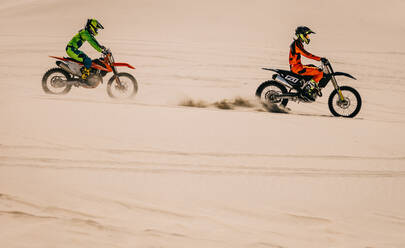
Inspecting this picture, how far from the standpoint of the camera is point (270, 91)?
328 inches

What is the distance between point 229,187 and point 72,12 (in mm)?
15539

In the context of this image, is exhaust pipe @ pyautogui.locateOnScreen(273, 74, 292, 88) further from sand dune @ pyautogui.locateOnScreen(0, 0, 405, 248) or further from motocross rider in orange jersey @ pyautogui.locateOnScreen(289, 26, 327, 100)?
sand dune @ pyautogui.locateOnScreen(0, 0, 405, 248)

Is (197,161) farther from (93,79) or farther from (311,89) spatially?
(93,79)

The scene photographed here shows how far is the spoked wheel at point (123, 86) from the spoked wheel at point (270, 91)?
2.11m

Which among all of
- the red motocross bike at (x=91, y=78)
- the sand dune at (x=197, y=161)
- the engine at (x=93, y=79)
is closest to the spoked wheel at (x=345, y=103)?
the sand dune at (x=197, y=161)

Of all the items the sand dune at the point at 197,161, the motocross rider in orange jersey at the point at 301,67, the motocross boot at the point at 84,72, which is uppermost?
the motocross rider in orange jersey at the point at 301,67

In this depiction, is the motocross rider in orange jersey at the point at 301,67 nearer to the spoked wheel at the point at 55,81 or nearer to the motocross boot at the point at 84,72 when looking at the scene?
the motocross boot at the point at 84,72

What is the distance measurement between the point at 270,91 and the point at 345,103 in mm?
1231

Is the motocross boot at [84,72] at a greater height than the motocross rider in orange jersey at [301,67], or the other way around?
the motocross rider in orange jersey at [301,67]

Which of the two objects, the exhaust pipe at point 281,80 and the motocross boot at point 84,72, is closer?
the exhaust pipe at point 281,80

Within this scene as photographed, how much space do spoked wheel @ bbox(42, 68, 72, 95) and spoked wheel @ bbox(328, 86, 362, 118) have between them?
4428 millimetres

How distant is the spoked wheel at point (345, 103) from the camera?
813 centimetres

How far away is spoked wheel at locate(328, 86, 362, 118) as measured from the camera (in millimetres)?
8133

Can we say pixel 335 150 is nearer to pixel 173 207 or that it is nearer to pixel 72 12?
pixel 173 207
